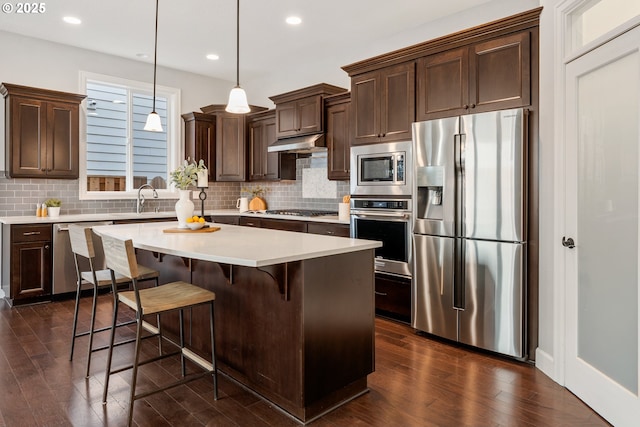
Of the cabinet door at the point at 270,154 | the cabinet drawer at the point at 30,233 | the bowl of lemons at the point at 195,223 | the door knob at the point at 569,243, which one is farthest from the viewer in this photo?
the cabinet door at the point at 270,154

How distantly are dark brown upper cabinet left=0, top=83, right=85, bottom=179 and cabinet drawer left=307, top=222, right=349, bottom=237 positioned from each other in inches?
117

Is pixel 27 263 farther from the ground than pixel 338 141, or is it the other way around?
pixel 338 141

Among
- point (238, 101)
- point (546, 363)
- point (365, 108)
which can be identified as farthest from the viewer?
point (365, 108)

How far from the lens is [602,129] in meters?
2.38

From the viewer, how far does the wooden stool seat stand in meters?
2.24

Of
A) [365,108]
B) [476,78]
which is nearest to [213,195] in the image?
Result: [365,108]

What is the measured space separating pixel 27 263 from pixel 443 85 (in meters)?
4.50

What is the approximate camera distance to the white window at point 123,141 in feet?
18.0

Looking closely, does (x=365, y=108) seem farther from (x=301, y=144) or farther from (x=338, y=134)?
(x=301, y=144)

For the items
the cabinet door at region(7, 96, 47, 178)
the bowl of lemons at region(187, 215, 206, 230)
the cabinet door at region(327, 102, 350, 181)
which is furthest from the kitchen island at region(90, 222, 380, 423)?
the cabinet door at region(7, 96, 47, 178)

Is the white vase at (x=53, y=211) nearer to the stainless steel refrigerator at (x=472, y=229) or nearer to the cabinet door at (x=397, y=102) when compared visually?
the cabinet door at (x=397, y=102)

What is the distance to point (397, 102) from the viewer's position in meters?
3.84

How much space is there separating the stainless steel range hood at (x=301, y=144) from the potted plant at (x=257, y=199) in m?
1.04

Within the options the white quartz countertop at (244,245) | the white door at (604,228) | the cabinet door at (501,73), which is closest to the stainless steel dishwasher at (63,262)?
the white quartz countertop at (244,245)
